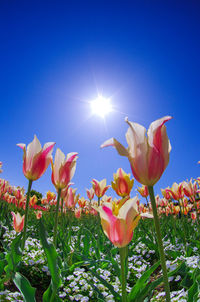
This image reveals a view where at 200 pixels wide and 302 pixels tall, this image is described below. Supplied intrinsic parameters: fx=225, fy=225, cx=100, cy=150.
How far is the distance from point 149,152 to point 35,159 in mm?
1382

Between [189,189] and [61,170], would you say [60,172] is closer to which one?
[61,170]

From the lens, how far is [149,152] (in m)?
1.25

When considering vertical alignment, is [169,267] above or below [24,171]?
below

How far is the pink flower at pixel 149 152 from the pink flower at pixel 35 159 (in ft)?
3.90

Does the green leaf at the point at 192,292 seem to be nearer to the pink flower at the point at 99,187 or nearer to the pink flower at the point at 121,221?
the pink flower at the point at 121,221

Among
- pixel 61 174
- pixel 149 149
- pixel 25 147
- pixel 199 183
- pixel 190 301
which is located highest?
pixel 199 183

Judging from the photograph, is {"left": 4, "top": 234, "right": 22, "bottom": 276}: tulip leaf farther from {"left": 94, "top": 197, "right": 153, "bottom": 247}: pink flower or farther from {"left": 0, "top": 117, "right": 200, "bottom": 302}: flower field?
{"left": 94, "top": 197, "right": 153, "bottom": 247}: pink flower

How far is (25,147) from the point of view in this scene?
2326mm

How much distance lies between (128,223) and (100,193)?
9.74 feet

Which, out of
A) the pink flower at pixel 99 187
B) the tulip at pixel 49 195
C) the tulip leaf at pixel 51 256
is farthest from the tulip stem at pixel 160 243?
the tulip at pixel 49 195

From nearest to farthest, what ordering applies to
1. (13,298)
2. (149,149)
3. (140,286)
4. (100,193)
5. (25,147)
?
(149,149) < (140,286) < (13,298) < (25,147) < (100,193)

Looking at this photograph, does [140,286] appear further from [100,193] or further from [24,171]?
[100,193]

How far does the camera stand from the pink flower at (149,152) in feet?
4.09

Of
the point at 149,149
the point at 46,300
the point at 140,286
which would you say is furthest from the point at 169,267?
the point at 149,149
